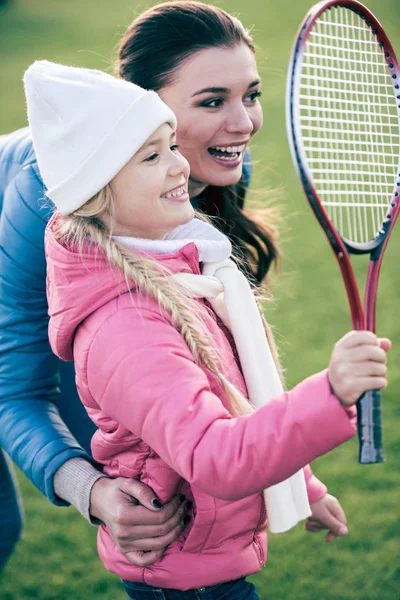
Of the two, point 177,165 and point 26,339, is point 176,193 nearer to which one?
point 177,165

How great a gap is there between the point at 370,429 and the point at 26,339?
1.24 metres

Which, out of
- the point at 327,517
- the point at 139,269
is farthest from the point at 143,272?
the point at 327,517

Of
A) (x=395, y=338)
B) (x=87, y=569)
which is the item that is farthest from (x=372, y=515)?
(x=395, y=338)

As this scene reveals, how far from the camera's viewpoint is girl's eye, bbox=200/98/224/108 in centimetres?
269

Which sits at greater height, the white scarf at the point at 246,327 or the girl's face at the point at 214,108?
the girl's face at the point at 214,108

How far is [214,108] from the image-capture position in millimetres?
2707

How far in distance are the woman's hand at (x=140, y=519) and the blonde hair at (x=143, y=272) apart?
0.33 meters

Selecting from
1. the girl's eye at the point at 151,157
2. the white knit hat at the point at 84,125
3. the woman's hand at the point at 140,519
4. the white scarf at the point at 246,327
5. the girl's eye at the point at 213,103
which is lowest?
the woman's hand at the point at 140,519

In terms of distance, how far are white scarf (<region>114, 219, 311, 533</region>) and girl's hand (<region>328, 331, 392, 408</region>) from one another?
513 mm

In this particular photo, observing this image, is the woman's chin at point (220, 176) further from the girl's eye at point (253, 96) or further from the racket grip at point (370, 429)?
the racket grip at point (370, 429)

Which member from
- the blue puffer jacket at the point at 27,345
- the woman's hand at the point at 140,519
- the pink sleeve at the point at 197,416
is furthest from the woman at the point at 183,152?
the pink sleeve at the point at 197,416

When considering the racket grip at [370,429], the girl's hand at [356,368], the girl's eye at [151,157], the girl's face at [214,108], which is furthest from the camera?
the girl's face at [214,108]

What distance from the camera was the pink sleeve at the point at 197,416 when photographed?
1730 millimetres

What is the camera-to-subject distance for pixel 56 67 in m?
2.21
